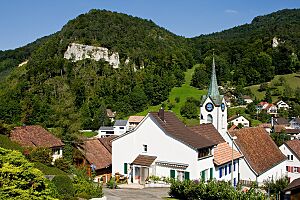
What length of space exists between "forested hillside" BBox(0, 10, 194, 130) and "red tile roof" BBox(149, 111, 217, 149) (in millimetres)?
65881

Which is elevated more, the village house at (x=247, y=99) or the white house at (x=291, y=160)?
the village house at (x=247, y=99)

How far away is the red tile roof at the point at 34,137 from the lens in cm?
4147

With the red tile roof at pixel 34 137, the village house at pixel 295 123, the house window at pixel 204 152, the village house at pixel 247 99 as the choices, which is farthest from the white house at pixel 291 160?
the village house at pixel 247 99

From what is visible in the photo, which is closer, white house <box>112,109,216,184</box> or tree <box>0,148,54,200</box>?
tree <box>0,148,54,200</box>

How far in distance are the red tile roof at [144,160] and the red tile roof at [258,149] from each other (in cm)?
1084

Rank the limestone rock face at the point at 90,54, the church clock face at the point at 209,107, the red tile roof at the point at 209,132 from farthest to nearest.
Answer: the limestone rock face at the point at 90,54 < the church clock face at the point at 209,107 < the red tile roof at the point at 209,132

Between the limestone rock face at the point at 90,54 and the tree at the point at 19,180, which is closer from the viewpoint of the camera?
the tree at the point at 19,180

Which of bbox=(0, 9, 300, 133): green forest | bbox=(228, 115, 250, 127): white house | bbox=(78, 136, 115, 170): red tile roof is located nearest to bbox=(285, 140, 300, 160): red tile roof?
bbox=(78, 136, 115, 170): red tile roof

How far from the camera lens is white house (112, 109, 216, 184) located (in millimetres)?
38031

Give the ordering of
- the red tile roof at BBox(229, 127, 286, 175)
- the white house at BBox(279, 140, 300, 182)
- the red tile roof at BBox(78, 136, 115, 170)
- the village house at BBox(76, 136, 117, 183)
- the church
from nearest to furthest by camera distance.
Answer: the church → the village house at BBox(76, 136, 117, 183) → the red tile roof at BBox(78, 136, 115, 170) → the red tile roof at BBox(229, 127, 286, 175) → the white house at BBox(279, 140, 300, 182)

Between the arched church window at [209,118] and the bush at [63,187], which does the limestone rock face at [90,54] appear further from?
the bush at [63,187]

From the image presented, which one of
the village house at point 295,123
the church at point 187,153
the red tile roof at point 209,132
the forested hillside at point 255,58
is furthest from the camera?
the forested hillside at point 255,58

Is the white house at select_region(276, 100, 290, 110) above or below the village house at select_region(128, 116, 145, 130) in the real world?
above

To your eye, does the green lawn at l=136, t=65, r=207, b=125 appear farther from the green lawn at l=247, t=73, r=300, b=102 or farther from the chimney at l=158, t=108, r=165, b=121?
the chimney at l=158, t=108, r=165, b=121
